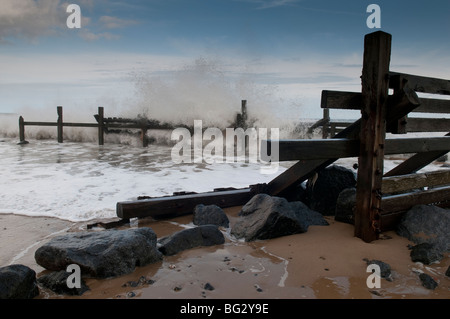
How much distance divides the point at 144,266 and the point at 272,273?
126 centimetres

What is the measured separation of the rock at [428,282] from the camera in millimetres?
2795

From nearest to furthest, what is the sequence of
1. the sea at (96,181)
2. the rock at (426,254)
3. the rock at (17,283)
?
the rock at (17,283) → the rock at (426,254) → the sea at (96,181)

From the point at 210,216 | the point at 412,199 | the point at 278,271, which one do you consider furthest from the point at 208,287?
the point at 412,199

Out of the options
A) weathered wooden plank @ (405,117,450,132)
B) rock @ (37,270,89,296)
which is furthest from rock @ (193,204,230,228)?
weathered wooden plank @ (405,117,450,132)

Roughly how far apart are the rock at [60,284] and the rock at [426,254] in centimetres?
316

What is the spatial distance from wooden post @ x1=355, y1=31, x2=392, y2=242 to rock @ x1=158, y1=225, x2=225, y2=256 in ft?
5.64

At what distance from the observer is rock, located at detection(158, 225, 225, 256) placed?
3.61 metres

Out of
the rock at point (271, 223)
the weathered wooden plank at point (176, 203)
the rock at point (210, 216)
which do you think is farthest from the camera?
the weathered wooden plank at point (176, 203)

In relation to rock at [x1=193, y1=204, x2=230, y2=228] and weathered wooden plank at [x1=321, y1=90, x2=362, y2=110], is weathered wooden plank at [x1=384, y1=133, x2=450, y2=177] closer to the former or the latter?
weathered wooden plank at [x1=321, y1=90, x2=362, y2=110]

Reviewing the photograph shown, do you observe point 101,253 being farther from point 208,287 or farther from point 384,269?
point 384,269

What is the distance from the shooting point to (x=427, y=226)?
12.7ft

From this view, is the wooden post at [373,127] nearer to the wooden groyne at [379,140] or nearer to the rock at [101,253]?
the wooden groyne at [379,140]

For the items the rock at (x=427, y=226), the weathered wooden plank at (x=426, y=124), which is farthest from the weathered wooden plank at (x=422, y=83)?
the rock at (x=427, y=226)
